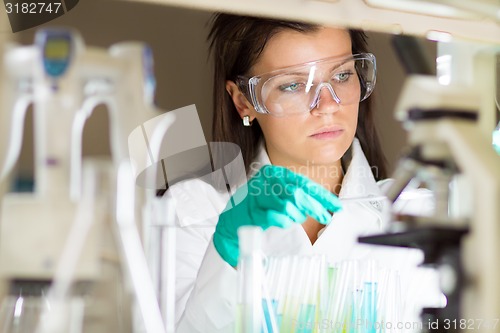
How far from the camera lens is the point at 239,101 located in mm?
1414

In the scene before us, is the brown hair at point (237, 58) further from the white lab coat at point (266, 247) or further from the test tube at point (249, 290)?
the test tube at point (249, 290)

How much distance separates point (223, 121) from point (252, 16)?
23 cm

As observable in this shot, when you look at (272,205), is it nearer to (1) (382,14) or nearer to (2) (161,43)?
(2) (161,43)

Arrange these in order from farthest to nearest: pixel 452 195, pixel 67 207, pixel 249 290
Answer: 1. pixel 452 195
2. pixel 249 290
3. pixel 67 207

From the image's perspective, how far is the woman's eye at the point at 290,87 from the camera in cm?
139

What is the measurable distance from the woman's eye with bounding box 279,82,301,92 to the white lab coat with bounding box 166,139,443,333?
143mm

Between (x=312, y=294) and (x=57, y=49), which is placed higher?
(x=57, y=49)

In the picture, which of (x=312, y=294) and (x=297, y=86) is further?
(x=297, y=86)

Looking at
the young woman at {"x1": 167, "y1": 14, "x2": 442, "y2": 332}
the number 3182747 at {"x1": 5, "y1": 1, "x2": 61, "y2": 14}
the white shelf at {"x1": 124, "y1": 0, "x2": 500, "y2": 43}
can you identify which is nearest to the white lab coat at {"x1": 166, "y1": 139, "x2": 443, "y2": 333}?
the young woman at {"x1": 167, "y1": 14, "x2": 442, "y2": 332}

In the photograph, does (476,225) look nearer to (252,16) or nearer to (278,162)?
(278,162)

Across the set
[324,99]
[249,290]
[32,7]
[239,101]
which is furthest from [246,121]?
[32,7]

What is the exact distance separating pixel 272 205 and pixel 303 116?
22cm

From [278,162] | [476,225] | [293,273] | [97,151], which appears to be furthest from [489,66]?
[97,151]

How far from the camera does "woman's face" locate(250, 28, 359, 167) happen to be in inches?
55.4
